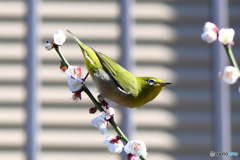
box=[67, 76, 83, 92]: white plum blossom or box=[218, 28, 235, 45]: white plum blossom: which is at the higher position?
box=[218, 28, 235, 45]: white plum blossom

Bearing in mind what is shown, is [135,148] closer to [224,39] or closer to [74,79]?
[74,79]

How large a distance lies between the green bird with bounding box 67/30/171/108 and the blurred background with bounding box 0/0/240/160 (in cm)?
277

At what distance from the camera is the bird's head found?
149 centimetres

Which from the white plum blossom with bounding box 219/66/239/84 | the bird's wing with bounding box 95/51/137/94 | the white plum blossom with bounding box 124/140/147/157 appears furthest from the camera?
the bird's wing with bounding box 95/51/137/94

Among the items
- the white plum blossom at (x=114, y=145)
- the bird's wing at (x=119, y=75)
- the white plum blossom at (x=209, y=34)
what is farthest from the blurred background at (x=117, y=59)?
the white plum blossom at (x=209, y=34)

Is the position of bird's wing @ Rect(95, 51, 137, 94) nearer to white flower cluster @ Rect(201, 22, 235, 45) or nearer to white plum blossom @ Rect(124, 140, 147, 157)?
white plum blossom @ Rect(124, 140, 147, 157)

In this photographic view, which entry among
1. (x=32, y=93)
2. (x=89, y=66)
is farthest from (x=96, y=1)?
(x=89, y=66)

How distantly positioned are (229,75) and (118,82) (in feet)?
2.53

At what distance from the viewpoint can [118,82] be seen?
1631 mm

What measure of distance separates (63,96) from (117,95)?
116 inches

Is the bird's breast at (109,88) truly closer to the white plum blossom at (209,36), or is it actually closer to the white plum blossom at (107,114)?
the white plum blossom at (107,114)

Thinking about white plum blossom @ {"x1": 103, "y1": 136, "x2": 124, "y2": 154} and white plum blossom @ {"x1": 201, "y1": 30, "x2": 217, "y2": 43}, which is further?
white plum blossom @ {"x1": 103, "y1": 136, "x2": 124, "y2": 154}

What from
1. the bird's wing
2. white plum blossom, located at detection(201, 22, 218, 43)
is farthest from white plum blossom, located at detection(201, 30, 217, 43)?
the bird's wing

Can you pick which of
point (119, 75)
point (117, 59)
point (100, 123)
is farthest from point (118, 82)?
point (117, 59)
